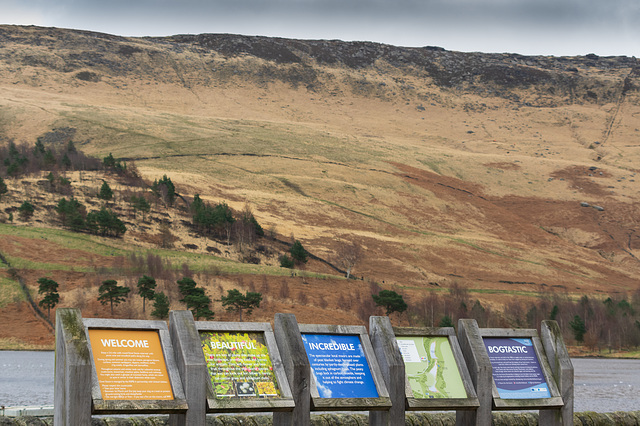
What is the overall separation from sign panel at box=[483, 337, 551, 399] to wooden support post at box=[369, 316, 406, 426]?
1.77 meters

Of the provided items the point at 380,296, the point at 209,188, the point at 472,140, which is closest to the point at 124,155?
the point at 209,188

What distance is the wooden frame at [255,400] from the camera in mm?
9203

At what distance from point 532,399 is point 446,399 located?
154 centimetres

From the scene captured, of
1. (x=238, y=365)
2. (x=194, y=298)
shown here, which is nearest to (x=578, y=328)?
(x=194, y=298)

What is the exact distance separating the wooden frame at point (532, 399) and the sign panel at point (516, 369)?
57mm

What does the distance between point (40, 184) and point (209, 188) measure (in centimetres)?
2713

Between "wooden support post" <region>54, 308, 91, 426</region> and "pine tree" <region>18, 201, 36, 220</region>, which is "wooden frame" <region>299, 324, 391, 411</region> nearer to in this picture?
"wooden support post" <region>54, 308, 91, 426</region>

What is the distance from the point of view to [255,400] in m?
9.35

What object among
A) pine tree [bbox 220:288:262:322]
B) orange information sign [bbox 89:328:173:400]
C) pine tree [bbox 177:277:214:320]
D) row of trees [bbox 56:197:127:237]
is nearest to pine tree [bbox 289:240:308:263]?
→ row of trees [bbox 56:197:127:237]

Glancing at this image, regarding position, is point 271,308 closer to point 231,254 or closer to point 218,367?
point 231,254

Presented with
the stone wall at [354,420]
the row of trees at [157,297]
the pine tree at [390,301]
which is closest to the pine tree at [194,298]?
the row of trees at [157,297]

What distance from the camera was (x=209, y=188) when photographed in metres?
112

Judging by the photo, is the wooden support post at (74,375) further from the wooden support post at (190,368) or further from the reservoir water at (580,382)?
the reservoir water at (580,382)

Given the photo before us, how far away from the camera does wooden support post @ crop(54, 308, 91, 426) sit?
27.7 feet
